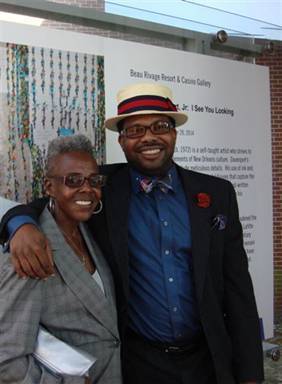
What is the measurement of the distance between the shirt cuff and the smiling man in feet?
0.53

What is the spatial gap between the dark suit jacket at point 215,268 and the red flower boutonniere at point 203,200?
0.7 inches

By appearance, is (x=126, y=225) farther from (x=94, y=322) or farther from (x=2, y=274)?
(x=2, y=274)

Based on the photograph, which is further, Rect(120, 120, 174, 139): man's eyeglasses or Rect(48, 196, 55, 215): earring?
Rect(120, 120, 174, 139): man's eyeglasses

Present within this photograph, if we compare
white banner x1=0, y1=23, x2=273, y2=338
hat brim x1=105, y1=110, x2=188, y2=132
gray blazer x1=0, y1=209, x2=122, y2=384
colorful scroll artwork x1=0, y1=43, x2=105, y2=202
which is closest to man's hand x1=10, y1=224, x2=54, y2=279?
gray blazer x1=0, y1=209, x2=122, y2=384

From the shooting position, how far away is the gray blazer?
6.31ft

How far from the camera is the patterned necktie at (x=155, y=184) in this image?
259cm

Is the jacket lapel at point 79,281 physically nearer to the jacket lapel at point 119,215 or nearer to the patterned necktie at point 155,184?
the jacket lapel at point 119,215

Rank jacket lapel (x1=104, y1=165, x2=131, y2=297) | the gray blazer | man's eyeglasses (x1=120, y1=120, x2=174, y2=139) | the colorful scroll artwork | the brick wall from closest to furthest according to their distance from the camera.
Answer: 1. the gray blazer
2. jacket lapel (x1=104, y1=165, x2=131, y2=297)
3. man's eyeglasses (x1=120, y1=120, x2=174, y2=139)
4. the colorful scroll artwork
5. the brick wall

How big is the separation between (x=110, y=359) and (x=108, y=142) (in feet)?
6.13

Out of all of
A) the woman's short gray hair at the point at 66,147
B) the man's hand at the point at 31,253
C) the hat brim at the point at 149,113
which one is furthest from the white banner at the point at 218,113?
the man's hand at the point at 31,253

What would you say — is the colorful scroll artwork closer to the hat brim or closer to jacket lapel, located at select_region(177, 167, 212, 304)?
the hat brim

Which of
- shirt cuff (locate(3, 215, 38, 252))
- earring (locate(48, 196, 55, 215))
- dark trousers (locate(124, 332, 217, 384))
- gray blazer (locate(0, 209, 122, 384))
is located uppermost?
earring (locate(48, 196, 55, 215))

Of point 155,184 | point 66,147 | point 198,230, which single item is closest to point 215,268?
point 198,230

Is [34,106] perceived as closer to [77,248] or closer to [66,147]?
[66,147]
